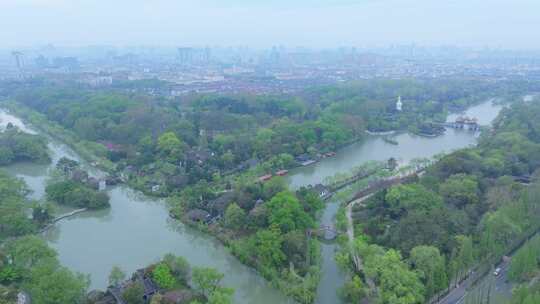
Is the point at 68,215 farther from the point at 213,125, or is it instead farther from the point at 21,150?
the point at 213,125

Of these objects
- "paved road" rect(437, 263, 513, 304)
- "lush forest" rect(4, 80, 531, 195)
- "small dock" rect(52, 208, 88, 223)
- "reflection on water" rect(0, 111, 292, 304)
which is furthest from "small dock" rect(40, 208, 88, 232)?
"paved road" rect(437, 263, 513, 304)

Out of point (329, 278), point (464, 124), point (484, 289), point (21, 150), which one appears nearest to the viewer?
point (484, 289)

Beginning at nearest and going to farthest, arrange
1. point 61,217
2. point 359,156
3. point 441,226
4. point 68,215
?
point 441,226, point 61,217, point 68,215, point 359,156

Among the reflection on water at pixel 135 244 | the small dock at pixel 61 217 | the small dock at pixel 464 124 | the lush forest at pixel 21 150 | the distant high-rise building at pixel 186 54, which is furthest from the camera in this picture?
the distant high-rise building at pixel 186 54

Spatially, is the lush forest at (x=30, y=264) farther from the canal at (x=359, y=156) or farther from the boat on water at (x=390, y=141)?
the boat on water at (x=390, y=141)

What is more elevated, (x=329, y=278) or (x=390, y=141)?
(x=329, y=278)

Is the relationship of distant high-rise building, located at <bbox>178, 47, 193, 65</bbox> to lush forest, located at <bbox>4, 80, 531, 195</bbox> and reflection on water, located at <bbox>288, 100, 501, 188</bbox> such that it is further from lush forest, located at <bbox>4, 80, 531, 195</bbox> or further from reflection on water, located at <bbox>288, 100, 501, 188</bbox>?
reflection on water, located at <bbox>288, 100, 501, 188</bbox>

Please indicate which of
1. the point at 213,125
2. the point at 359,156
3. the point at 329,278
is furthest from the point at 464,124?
Answer: the point at 329,278

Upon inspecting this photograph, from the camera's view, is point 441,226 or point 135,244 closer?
point 441,226

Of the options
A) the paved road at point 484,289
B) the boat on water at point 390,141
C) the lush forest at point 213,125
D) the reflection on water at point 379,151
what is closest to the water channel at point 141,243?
the reflection on water at point 379,151
